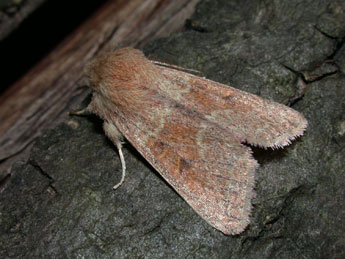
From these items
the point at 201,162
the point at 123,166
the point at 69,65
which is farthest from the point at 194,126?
the point at 69,65

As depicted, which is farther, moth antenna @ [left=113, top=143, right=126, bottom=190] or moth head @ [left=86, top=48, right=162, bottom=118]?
moth head @ [left=86, top=48, right=162, bottom=118]

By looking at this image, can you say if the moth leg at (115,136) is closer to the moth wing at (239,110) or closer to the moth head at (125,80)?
the moth head at (125,80)

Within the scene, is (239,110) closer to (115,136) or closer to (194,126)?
(194,126)

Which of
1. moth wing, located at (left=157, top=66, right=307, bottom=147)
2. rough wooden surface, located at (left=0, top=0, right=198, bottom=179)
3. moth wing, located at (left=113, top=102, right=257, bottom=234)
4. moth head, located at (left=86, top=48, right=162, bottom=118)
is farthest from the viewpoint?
rough wooden surface, located at (left=0, top=0, right=198, bottom=179)

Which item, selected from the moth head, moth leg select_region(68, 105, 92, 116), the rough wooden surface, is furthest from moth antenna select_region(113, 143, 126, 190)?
the rough wooden surface

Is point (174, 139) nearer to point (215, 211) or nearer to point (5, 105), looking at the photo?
point (215, 211)

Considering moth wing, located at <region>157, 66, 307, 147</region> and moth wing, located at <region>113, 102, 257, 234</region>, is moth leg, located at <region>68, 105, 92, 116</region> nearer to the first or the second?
moth wing, located at <region>113, 102, 257, 234</region>
